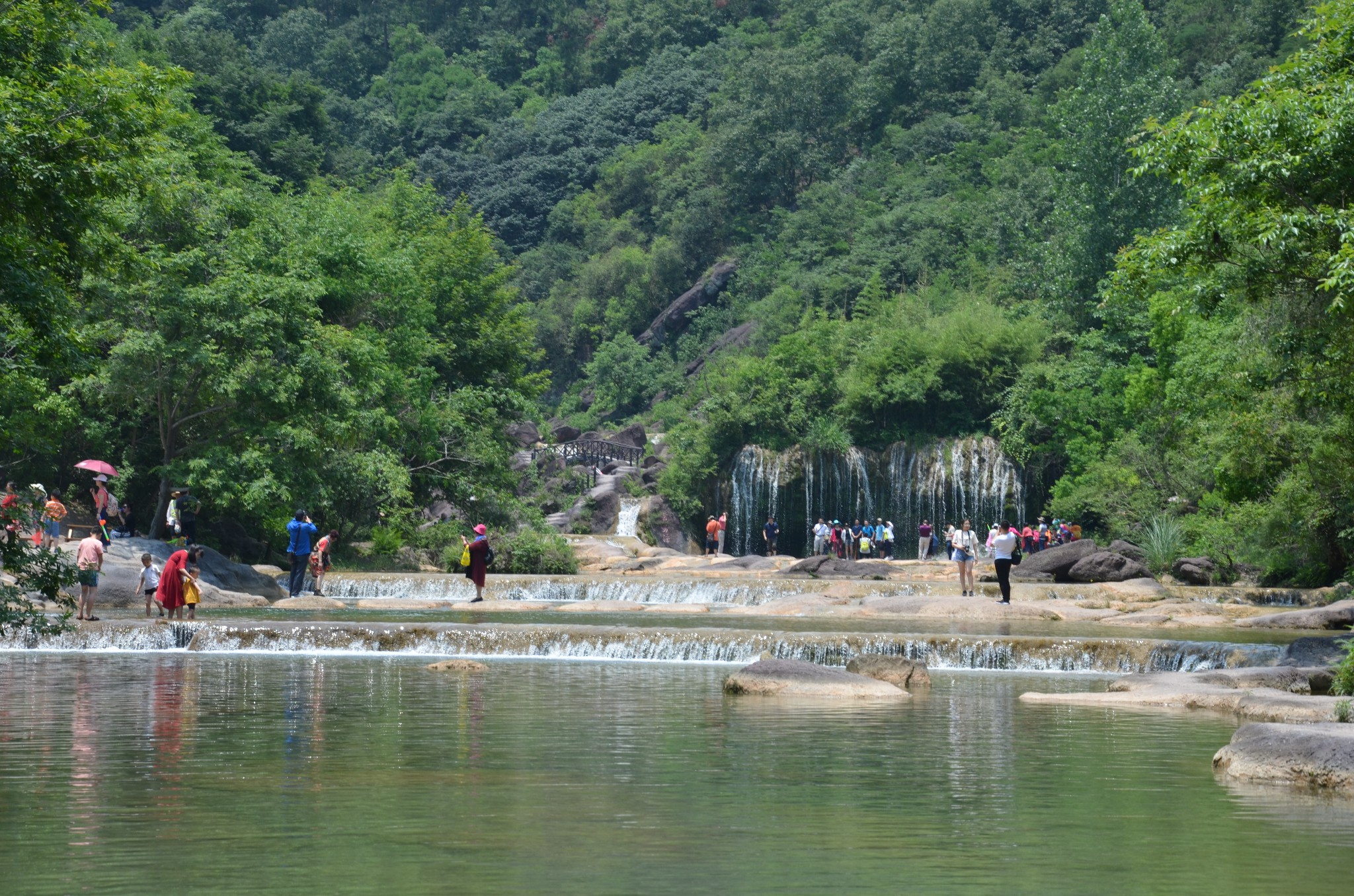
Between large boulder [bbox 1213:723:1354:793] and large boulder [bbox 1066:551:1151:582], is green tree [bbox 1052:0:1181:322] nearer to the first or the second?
large boulder [bbox 1066:551:1151:582]

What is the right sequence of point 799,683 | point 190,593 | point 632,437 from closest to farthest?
point 799,683 → point 190,593 → point 632,437

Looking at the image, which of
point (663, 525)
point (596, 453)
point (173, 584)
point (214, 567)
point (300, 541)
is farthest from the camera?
point (596, 453)

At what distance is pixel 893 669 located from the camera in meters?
17.0

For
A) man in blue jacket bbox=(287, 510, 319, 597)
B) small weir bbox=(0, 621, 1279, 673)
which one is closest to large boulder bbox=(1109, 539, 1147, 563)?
small weir bbox=(0, 621, 1279, 673)

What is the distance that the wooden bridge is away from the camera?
2569 inches

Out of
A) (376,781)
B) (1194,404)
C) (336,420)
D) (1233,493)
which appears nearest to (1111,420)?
(1194,404)

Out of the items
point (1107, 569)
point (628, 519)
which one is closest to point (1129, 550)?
point (1107, 569)

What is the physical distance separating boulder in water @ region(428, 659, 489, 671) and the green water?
326 cm

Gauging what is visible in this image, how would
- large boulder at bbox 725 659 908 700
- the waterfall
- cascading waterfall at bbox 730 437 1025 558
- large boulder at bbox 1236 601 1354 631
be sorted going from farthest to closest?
the waterfall, cascading waterfall at bbox 730 437 1025 558, large boulder at bbox 1236 601 1354 631, large boulder at bbox 725 659 908 700

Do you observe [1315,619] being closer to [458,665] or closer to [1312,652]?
[1312,652]

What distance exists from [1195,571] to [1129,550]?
2.67 meters

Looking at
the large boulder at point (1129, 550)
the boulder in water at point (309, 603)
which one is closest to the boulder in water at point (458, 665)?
the boulder in water at point (309, 603)

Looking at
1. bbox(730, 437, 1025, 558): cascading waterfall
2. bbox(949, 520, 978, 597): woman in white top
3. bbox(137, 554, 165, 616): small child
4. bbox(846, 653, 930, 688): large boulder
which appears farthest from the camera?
bbox(730, 437, 1025, 558): cascading waterfall

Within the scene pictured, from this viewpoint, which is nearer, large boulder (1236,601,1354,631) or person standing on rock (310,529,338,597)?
large boulder (1236,601,1354,631)
